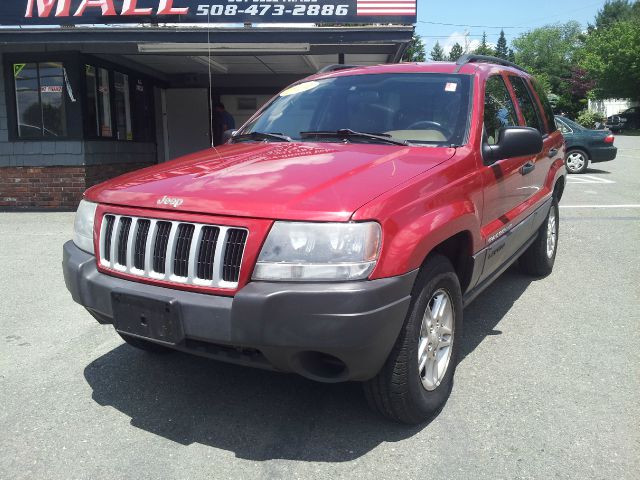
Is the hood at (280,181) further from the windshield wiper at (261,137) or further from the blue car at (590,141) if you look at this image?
the blue car at (590,141)

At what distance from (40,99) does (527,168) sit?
9011 millimetres

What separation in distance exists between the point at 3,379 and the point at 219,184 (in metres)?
1.95

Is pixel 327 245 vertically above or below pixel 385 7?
below

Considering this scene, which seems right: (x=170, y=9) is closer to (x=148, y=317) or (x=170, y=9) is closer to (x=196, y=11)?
(x=196, y=11)

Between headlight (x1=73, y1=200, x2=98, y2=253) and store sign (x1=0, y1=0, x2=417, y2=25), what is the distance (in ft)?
24.5

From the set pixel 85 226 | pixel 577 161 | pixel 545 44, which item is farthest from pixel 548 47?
pixel 85 226

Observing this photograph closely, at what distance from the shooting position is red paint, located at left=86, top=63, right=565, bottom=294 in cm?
246

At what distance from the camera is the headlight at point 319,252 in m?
2.37

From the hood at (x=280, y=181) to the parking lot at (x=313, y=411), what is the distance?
1.11m

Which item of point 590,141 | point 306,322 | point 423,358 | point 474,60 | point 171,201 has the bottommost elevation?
point 423,358

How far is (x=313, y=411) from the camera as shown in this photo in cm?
308

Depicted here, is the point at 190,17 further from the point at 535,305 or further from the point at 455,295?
the point at 455,295

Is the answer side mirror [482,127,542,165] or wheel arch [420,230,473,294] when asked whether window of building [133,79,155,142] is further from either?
wheel arch [420,230,473,294]

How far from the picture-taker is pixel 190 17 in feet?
32.2
